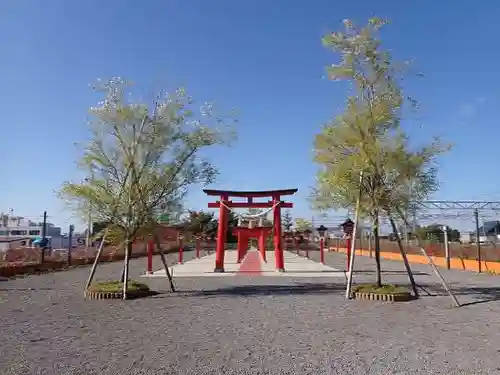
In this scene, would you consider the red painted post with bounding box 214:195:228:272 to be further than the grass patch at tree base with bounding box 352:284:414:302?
Yes

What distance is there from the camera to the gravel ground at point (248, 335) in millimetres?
5152

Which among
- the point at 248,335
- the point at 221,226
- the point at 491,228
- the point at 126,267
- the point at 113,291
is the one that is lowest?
the point at 248,335

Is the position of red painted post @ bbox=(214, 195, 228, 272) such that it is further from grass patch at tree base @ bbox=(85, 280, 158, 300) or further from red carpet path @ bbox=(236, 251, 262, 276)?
grass patch at tree base @ bbox=(85, 280, 158, 300)

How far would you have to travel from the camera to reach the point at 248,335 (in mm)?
6859

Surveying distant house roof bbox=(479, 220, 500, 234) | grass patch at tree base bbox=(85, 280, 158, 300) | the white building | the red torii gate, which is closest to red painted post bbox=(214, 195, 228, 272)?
the red torii gate

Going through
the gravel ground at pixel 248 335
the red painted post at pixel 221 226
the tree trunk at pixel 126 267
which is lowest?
the gravel ground at pixel 248 335

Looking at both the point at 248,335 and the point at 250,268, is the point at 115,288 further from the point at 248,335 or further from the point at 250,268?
the point at 250,268

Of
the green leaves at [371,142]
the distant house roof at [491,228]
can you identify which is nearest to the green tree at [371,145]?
the green leaves at [371,142]

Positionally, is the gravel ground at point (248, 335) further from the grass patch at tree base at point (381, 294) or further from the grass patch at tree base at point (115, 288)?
A: the grass patch at tree base at point (115, 288)

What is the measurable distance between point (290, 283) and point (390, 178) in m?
5.97

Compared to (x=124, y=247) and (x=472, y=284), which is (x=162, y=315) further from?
(x=472, y=284)

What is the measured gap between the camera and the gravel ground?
5152mm

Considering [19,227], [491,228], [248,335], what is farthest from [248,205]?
[19,227]

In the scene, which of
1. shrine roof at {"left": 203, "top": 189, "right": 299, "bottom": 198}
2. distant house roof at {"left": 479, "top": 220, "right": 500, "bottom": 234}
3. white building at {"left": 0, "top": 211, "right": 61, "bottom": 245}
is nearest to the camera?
shrine roof at {"left": 203, "top": 189, "right": 299, "bottom": 198}
